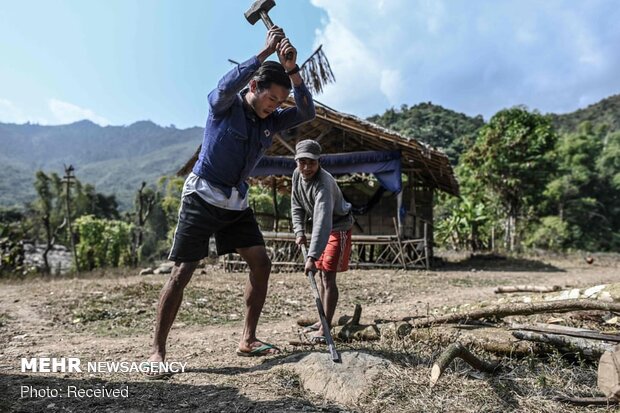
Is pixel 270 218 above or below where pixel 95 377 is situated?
above

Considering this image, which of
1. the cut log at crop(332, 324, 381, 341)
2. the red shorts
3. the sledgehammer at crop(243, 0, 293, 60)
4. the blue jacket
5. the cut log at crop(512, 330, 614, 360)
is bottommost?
the cut log at crop(332, 324, 381, 341)

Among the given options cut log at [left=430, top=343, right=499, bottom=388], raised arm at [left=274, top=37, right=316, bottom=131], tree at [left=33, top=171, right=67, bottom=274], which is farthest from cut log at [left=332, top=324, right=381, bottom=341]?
tree at [left=33, top=171, right=67, bottom=274]

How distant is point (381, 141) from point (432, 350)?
7920 mm

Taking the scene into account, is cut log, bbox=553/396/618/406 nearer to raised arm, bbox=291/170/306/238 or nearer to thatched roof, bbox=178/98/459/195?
raised arm, bbox=291/170/306/238

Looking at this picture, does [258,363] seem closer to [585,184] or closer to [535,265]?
[535,265]

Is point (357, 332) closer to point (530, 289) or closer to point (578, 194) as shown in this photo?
point (530, 289)

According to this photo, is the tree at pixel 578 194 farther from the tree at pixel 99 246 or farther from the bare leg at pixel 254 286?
the bare leg at pixel 254 286

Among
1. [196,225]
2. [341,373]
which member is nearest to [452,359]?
[341,373]

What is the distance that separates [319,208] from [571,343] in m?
1.86

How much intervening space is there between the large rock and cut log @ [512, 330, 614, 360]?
0.97 m

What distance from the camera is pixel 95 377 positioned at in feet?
8.77

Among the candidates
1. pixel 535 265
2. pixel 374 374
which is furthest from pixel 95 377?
pixel 535 265

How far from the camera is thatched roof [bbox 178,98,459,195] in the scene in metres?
9.95

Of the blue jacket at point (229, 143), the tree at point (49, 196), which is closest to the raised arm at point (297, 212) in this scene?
the blue jacket at point (229, 143)
